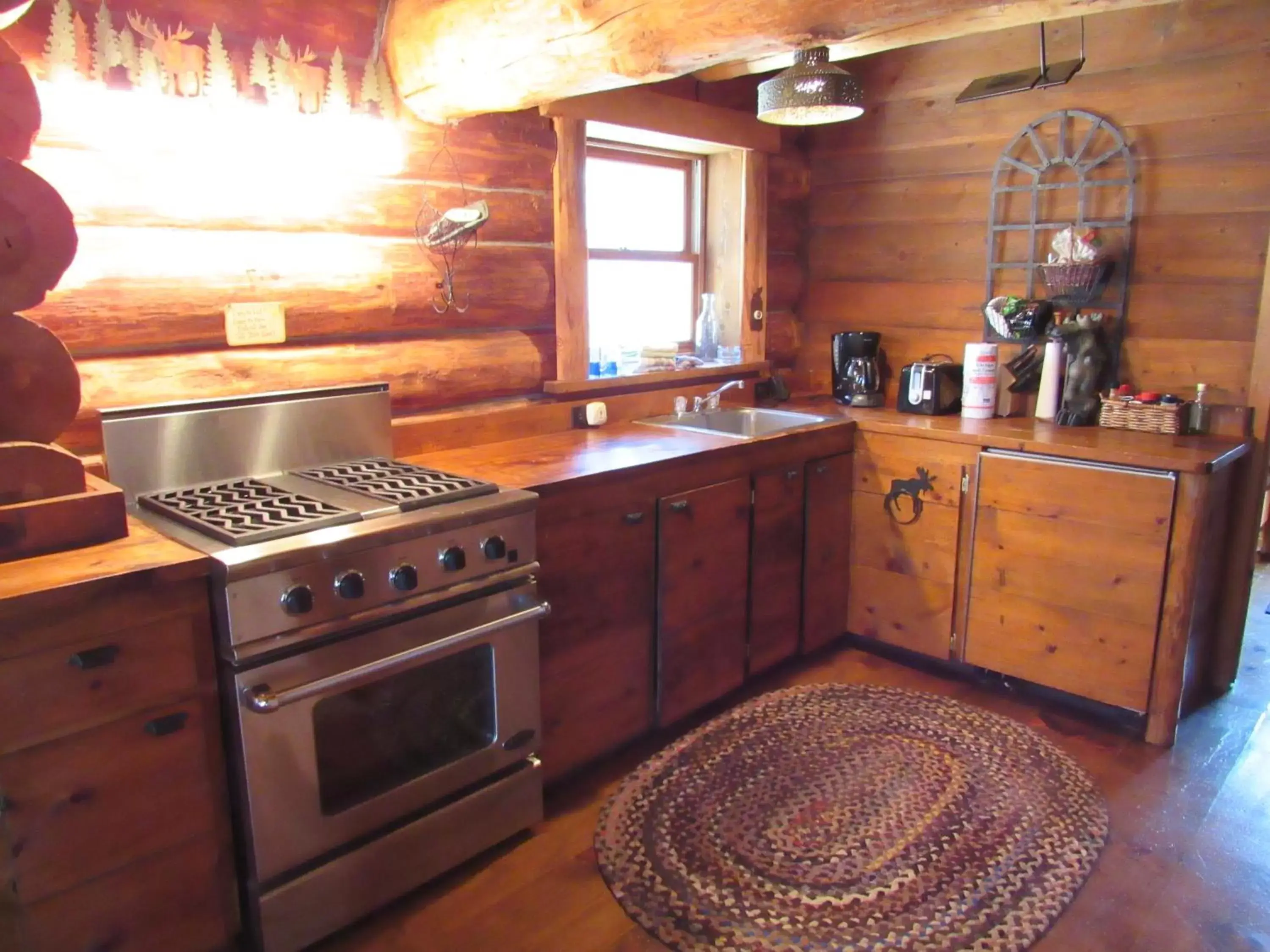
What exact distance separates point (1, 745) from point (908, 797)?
1980 millimetres

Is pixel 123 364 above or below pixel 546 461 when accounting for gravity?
above

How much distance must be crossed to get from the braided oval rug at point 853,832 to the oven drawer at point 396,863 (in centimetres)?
24

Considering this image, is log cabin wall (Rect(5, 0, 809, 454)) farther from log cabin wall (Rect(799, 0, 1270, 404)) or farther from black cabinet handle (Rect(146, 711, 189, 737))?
log cabin wall (Rect(799, 0, 1270, 404))

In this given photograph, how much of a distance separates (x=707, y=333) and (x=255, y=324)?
1882 millimetres

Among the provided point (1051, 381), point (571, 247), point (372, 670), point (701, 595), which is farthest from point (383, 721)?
point (1051, 381)

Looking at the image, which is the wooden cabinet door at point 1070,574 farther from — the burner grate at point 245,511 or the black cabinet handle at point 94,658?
the black cabinet handle at point 94,658

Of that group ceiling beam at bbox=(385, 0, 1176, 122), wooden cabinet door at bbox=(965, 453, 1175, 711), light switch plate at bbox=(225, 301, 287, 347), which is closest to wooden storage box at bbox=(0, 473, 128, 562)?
light switch plate at bbox=(225, 301, 287, 347)

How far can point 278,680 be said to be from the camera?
1630 millimetres

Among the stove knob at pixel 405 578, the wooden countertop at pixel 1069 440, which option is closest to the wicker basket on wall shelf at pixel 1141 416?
the wooden countertop at pixel 1069 440

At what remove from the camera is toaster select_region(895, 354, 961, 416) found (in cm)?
318

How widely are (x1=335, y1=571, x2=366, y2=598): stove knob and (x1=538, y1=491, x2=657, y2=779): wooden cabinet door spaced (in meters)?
0.53

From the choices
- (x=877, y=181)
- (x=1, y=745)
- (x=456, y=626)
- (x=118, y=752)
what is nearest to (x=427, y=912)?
(x=456, y=626)

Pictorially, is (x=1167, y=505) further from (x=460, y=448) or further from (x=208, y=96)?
(x=208, y=96)

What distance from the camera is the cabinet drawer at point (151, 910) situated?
4.82 ft
